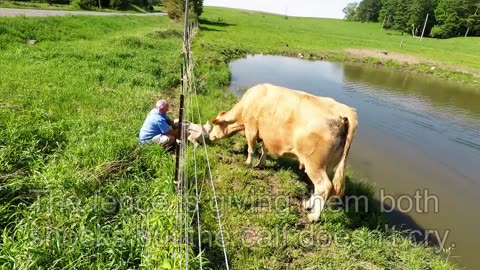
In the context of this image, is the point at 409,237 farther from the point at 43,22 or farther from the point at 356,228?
the point at 43,22

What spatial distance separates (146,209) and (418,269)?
4.16 metres

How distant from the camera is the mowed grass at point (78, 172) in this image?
14.2 ft

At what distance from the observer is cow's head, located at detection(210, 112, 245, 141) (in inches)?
336

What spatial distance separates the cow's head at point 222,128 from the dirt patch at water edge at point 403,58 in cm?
3246

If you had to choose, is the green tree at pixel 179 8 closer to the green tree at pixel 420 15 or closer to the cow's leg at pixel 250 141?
the cow's leg at pixel 250 141

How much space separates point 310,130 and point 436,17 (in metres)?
90.7

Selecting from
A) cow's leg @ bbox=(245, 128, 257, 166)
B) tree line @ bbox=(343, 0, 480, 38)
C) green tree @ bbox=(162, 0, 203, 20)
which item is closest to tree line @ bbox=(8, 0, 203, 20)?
green tree @ bbox=(162, 0, 203, 20)

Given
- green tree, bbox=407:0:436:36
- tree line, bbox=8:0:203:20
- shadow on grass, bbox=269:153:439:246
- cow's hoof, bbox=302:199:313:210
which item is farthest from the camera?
green tree, bbox=407:0:436:36

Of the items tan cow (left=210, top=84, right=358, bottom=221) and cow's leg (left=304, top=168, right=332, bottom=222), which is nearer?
tan cow (left=210, top=84, right=358, bottom=221)

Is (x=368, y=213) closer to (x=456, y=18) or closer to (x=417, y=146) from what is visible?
(x=417, y=146)

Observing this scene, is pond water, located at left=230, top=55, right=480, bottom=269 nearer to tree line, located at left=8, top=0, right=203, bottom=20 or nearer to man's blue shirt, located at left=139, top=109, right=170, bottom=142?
man's blue shirt, located at left=139, top=109, right=170, bottom=142

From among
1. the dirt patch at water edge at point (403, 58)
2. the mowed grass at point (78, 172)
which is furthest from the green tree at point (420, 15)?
the mowed grass at point (78, 172)

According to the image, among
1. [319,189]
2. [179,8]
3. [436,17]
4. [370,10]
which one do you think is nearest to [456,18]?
[436,17]

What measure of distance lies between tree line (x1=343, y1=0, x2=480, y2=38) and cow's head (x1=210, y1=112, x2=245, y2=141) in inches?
3339
